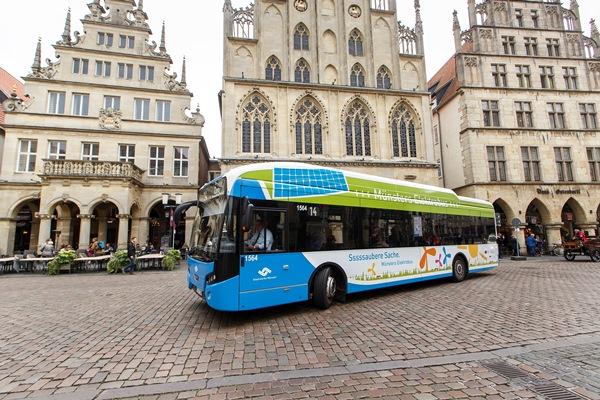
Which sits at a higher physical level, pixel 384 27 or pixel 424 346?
pixel 384 27

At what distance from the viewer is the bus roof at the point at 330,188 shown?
6.15 meters

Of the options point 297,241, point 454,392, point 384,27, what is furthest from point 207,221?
point 384,27

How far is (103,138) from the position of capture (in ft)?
68.2

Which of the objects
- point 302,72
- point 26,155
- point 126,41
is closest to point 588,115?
point 302,72

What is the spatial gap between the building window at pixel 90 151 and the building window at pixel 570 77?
38.5 meters

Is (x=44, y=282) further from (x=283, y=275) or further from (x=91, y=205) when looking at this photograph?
(x=283, y=275)

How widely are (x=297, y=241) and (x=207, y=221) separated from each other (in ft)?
6.70

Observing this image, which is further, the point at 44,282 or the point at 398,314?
the point at 44,282

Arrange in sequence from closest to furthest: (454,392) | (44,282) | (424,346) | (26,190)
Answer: (454,392) < (424,346) < (44,282) < (26,190)

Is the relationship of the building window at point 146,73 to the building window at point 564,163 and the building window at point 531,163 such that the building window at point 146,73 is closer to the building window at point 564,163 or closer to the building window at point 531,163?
the building window at point 531,163

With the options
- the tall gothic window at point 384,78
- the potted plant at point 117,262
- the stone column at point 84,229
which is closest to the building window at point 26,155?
the stone column at point 84,229

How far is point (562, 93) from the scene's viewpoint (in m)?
25.1

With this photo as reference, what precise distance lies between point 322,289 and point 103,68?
79.3 feet

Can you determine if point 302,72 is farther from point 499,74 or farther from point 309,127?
point 499,74
